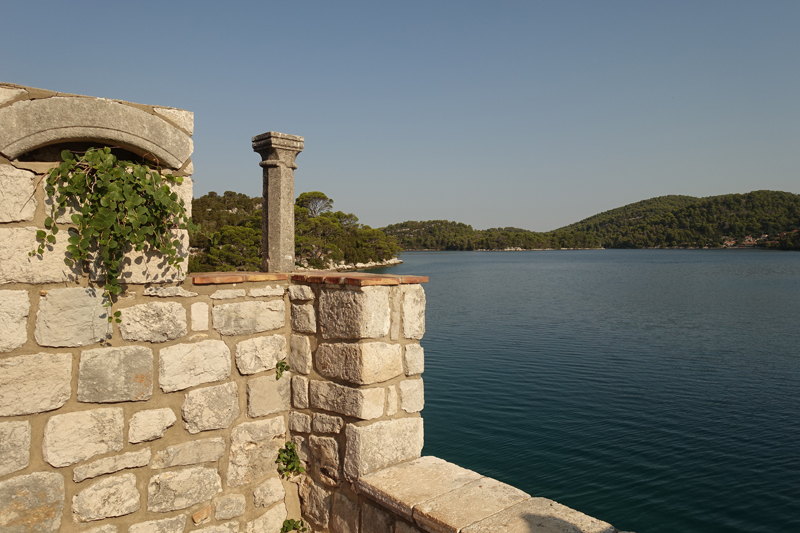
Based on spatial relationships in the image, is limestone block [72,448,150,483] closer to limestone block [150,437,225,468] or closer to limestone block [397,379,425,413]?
limestone block [150,437,225,468]

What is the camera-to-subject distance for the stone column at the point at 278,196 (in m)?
3.62

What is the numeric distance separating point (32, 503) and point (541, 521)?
7.73 ft

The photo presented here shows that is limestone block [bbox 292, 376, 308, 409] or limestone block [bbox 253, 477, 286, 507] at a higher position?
limestone block [bbox 292, 376, 308, 409]

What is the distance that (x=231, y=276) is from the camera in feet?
9.58

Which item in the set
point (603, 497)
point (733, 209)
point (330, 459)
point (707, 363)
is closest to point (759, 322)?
point (707, 363)

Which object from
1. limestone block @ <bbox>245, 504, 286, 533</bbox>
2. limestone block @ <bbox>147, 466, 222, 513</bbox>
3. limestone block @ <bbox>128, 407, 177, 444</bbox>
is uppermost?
limestone block @ <bbox>128, 407, 177, 444</bbox>

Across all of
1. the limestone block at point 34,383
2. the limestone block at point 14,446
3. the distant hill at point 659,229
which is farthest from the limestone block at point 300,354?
the distant hill at point 659,229

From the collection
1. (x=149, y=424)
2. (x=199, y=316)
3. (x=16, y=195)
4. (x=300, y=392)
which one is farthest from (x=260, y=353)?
(x=16, y=195)

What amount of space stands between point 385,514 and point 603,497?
6519 mm

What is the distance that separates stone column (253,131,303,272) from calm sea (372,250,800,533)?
21.0 feet

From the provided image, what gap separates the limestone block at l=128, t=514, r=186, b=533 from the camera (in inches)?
101

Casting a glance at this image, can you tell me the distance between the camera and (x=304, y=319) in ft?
10.2

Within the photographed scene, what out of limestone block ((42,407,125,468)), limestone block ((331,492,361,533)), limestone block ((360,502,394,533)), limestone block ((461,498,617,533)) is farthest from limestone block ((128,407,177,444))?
limestone block ((461,498,617,533))

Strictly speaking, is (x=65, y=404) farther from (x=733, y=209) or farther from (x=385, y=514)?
(x=733, y=209)
